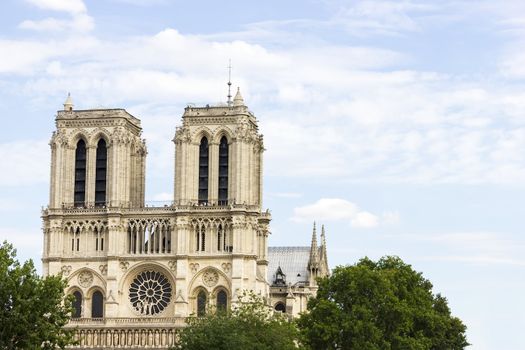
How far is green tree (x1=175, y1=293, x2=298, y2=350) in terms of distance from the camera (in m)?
95.1

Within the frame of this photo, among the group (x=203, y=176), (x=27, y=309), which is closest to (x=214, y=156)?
(x=203, y=176)

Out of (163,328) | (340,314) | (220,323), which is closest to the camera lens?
(220,323)

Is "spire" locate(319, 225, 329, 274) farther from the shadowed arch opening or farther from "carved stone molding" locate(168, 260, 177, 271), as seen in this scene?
"carved stone molding" locate(168, 260, 177, 271)

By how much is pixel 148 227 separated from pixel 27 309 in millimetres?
52366

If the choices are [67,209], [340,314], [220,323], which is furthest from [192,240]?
[220,323]

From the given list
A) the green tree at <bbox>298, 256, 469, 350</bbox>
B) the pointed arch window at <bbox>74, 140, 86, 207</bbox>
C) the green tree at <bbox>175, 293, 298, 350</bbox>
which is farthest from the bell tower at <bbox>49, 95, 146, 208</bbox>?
the green tree at <bbox>175, 293, 298, 350</bbox>

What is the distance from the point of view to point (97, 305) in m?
140

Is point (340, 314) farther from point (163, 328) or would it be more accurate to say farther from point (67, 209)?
point (67, 209)

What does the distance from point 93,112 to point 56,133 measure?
4.04 metres

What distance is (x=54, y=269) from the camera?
457ft

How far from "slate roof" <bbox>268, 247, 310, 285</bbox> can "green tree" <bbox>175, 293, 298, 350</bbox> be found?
64.2 meters

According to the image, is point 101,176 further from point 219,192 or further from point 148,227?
point 219,192

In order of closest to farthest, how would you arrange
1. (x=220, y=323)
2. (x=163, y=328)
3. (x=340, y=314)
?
(x=220, y=323) → (x=340, y=314) → (x=163, y=328)

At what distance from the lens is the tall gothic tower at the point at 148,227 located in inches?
5399
